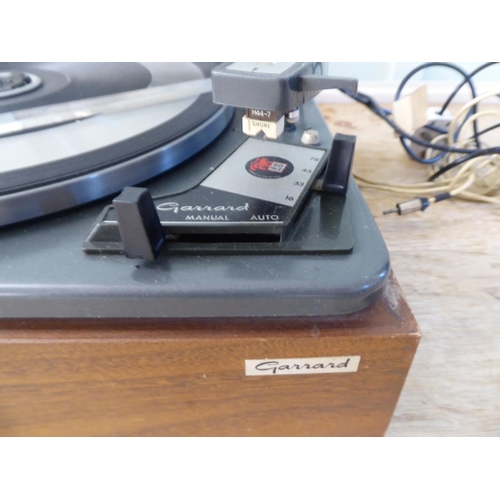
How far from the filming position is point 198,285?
33cm

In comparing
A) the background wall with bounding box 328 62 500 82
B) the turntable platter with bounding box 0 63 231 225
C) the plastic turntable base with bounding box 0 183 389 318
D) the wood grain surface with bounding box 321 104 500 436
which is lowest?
the wood grain surface with bounding box 321 104 500 436

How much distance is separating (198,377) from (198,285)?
0.10 meters

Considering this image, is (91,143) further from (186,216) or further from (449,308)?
(449,308)

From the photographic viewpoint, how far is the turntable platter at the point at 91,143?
38 centimetres

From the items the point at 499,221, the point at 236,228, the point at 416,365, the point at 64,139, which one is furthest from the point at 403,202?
the point at 64,139

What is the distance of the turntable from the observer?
1.08 ft

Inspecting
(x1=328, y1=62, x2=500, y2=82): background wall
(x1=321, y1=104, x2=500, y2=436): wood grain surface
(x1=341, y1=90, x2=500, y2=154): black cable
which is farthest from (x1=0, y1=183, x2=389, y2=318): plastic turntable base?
(x1=328, y1=62, x2=500, y2=82): background wall

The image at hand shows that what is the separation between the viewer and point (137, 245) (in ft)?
1.09

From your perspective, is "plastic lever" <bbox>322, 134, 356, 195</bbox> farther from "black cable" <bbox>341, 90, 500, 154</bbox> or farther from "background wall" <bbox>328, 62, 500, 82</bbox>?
"background wall" <bbox>328, 62, 500, 82</bbox>

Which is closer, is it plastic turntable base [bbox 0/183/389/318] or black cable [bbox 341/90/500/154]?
plastic turntable base [bbox 0/183/389/318]

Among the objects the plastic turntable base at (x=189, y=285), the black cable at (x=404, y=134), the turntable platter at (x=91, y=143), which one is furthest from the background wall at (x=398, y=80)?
the plastic turntable base at (x=189, y=285)

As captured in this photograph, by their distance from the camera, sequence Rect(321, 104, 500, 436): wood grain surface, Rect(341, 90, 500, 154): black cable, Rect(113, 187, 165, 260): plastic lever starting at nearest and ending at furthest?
1. Rect(113, 187, 165, 260): plastic lever
2. Rect(321, 104, 500, 436): wood grain surface
3. Rect(341, 90, 500, 154): black cable

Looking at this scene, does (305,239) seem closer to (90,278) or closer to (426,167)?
(90,278)

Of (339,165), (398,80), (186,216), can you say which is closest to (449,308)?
(339,165)
